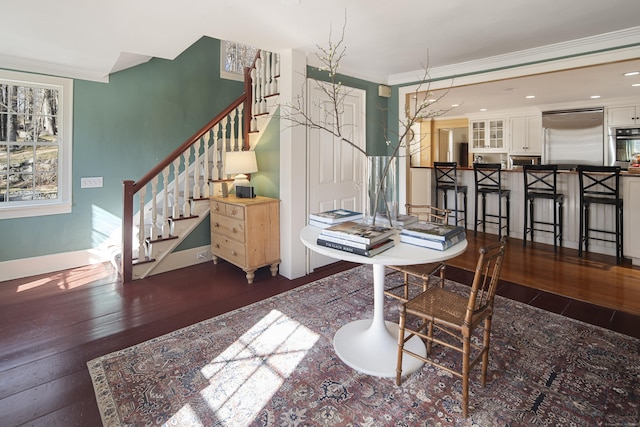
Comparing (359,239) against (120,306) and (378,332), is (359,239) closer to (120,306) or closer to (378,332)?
(378,332)

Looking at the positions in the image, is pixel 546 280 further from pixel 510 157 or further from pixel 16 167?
pixel 16 167

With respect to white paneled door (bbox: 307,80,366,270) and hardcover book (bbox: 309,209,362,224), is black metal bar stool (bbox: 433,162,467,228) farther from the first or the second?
hardcover book (bbox: 309,209,362,224)

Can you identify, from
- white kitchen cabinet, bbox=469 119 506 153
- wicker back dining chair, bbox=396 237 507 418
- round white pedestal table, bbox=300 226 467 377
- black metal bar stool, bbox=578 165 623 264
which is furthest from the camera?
white kitchen cabinet, bbox=469 119 506 153

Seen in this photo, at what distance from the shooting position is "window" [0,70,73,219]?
365 centimetres

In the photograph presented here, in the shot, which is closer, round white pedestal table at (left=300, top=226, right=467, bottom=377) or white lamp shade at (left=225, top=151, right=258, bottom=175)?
round white pedestal table at (left=300, top=226, right=467, bottom=377)

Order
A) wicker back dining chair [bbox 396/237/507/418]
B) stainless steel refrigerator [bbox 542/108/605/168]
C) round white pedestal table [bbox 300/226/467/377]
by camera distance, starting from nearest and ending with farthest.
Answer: wicker back dining chair [bbox 396/237/507/418] < round white pedestal table [bbox 300/226/467/377] < stainless steel refrigerator [bbox 542/108/605/168]

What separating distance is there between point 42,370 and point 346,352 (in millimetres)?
1838

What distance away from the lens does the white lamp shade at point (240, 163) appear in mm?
3723

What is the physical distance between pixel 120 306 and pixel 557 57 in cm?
461

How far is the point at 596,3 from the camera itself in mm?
2398

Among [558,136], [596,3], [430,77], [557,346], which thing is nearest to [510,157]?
[558,136]

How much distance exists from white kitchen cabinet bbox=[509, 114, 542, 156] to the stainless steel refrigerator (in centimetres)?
A: 16

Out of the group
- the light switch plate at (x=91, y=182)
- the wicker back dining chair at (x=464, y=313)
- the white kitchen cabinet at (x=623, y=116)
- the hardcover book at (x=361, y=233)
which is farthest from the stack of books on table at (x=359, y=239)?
the white kitchen cabinet at (x=623, y=116)

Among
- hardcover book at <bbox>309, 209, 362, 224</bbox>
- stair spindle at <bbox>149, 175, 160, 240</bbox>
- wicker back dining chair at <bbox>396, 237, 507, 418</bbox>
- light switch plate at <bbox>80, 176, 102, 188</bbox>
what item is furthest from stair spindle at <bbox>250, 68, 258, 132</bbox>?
wicker back dining chair at <bbox>396, 237, 507, 418</bbox>
